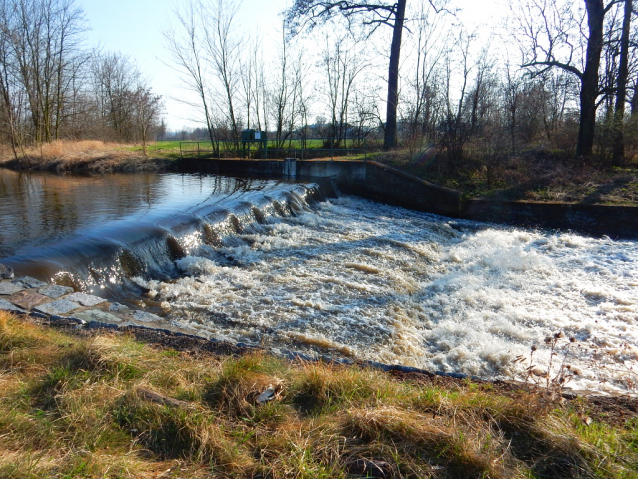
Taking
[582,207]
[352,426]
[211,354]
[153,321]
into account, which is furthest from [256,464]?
[582,207]

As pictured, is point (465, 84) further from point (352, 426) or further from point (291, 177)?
point (352, 426)

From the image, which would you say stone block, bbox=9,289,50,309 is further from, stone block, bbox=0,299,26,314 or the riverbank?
the riverbank

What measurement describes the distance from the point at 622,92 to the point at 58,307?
19427 mm

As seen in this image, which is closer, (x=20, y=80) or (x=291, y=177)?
(x=291, y=177)

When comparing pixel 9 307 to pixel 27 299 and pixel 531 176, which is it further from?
pixel 531 176

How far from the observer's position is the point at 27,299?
15.5 ft

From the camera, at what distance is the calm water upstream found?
5203 millimetres

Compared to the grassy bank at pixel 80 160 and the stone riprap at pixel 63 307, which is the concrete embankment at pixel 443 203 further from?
the stone riprap at pixel 63 307

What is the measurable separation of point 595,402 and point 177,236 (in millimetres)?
7433

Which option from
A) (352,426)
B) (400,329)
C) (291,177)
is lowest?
(400,329)

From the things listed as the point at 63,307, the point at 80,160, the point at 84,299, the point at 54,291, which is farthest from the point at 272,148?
the point at 63,307

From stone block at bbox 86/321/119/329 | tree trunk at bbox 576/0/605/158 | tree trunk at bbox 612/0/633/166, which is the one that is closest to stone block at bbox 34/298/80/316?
stone block at bbox 86/321/119/329

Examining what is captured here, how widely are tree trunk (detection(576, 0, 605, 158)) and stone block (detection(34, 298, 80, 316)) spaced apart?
1752cm

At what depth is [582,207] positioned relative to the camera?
1190cm
